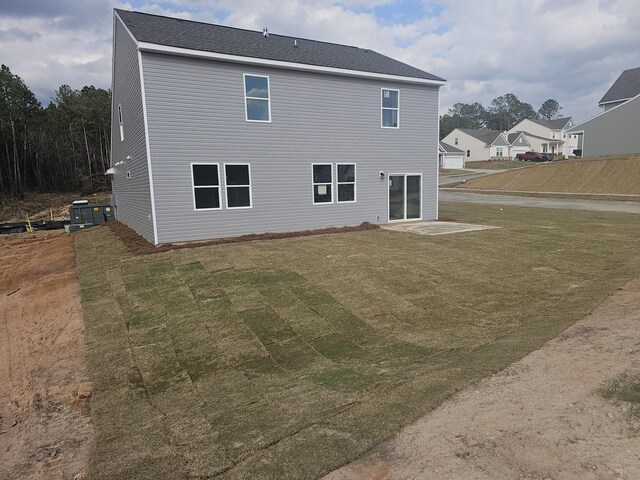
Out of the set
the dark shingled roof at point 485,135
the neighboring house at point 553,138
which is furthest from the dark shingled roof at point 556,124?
the dark shingled roof at point 485,135

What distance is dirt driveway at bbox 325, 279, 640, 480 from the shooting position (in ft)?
8.30

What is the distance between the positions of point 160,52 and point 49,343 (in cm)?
843

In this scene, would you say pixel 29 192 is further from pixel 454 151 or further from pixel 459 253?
pixel 454 151

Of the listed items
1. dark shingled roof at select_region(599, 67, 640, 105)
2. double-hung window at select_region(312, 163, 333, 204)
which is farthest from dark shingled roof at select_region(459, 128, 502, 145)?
double-hung window at select_region(312, 163, 333, 204)

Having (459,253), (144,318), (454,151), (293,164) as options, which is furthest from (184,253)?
(454,151)

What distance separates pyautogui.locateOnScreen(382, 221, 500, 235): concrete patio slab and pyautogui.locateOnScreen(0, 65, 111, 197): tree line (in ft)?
122

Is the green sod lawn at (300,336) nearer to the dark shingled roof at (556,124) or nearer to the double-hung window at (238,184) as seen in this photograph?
the double-hung window at (238,184)

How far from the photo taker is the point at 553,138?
236ft

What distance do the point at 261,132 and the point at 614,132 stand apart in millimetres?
38365

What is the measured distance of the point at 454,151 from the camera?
6378cm

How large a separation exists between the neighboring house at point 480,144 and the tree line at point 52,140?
55.7 m

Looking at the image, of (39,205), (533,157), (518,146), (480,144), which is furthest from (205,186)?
(518,146)

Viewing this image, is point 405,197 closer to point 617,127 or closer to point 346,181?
point 346,181

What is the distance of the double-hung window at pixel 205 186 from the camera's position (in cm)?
1200
